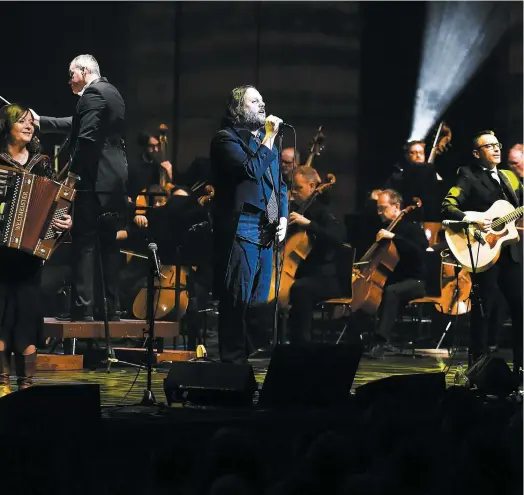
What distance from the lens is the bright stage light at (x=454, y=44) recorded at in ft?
42.2

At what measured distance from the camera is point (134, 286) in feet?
34.1

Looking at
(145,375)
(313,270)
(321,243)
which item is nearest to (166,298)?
(313,270)

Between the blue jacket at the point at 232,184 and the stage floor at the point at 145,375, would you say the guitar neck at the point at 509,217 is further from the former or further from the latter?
the blue jacket at the point at 232,184

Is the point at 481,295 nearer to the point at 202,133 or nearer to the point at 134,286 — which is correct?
the point at 134,286

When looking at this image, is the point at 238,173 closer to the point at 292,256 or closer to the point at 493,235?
the point at 493,235

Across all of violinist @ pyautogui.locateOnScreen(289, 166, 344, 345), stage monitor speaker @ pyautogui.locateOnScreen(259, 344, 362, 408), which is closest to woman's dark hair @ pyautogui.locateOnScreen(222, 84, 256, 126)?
stage monitor speaker @ pyautogui.locateOnScreen(259, 344, 362, 408)

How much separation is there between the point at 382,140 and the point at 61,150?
17.0ft

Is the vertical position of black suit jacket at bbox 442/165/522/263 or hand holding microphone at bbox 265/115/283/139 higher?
hand holding microphone at bbox 265/115/283/139

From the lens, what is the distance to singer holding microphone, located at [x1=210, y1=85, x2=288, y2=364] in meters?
6.78

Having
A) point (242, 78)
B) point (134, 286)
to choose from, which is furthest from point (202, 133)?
point (134, 286)

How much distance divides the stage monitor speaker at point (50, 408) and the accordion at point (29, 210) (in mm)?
2707

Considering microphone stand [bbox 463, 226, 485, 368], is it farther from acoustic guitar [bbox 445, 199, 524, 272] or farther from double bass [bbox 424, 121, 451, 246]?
double bass [bbox 424, 121, 451, 246]

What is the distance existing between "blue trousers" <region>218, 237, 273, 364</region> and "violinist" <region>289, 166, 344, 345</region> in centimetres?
255

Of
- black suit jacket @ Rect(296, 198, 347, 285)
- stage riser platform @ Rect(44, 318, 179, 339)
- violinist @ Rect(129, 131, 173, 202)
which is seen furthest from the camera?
violinist @ Rect(129, 131, 173, 202)
